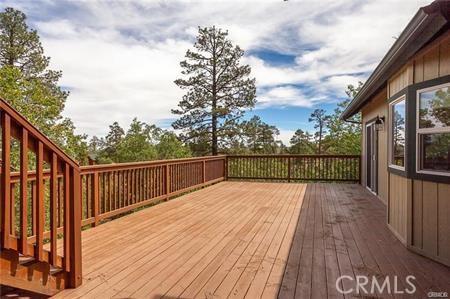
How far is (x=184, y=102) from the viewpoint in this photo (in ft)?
59.1

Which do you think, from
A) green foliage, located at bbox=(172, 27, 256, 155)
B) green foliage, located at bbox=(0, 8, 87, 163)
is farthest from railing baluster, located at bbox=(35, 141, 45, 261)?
green foliage, located at bbox=(172, 27, 256, 155)

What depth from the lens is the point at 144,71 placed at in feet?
38.2

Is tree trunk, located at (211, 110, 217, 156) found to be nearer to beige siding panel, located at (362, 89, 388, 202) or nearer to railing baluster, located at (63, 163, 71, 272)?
beige siding panel, located at (362, 89, 388, 202)

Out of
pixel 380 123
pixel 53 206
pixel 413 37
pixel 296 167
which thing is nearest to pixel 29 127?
pixel 53 206

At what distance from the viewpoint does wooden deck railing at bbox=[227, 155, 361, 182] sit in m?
9.79

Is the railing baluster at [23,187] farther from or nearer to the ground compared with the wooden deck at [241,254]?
farther from the ground

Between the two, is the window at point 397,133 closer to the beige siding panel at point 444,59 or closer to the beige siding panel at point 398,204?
the beige siding panel at point 398,204

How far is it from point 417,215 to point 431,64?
5.20 feet

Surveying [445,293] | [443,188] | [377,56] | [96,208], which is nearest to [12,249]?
[96,208]

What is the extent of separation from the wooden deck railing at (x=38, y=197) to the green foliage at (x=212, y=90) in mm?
15030

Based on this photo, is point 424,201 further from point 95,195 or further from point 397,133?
point 95,195

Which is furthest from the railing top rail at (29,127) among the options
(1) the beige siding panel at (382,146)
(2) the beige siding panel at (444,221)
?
(1) the beige siding panel at (382,146)

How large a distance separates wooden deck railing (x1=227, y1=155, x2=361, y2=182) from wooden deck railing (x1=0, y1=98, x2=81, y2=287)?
8.29 m

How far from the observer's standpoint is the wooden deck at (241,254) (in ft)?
8.24
